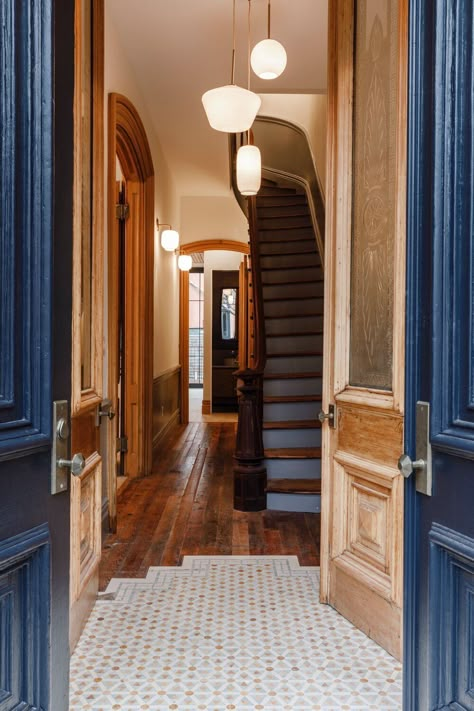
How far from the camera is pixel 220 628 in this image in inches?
93.7

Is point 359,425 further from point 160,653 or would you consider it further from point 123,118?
point 123,118

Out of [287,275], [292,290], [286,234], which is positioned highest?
[286,234]

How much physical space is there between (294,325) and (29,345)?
4897 mm

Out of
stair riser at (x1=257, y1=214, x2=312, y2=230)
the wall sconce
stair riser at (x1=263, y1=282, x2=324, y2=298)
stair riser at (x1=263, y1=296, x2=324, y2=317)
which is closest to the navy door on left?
stair riser at (x1=263, y1=296, x2=324, y2=317)

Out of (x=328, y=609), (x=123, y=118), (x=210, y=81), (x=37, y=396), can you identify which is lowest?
(x=328, y=609)

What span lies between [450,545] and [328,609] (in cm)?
172

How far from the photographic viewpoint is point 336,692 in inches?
75.7

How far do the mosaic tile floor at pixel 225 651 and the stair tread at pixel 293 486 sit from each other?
1.10m

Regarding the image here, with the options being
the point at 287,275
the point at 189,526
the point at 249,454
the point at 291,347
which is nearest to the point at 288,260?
the point at 287,275

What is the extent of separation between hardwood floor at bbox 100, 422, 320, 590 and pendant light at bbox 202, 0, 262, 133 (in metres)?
2.50

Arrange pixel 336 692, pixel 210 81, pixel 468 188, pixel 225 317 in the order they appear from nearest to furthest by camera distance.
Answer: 1. pixel 468 188
2. pixel 336 692
3. pixel 210 81
4. pixel 225 317

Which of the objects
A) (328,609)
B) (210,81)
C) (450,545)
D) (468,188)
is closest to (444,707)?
(450,545)

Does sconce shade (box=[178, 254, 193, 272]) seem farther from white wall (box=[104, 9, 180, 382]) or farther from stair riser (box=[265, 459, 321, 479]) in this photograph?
stair riser (box=[265, 459, 321, 479])

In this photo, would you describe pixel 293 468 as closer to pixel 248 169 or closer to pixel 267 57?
pixel 248 169
